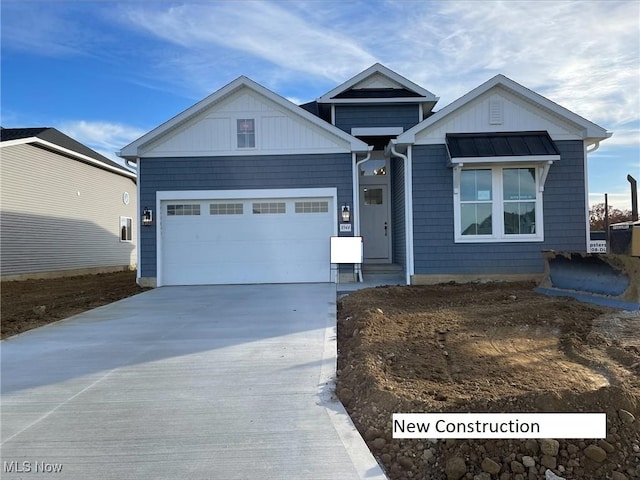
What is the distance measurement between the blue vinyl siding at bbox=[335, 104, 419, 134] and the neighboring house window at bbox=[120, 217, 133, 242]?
1238 centimetres

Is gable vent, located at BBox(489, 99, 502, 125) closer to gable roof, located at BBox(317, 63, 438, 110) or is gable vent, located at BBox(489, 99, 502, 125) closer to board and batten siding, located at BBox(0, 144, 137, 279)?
gable roof, located at BBox(317, 63, 438, 110)

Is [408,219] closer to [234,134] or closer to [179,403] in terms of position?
[234,134]

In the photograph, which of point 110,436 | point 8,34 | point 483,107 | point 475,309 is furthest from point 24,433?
point 8,34

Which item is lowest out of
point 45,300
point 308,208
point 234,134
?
point 45,300

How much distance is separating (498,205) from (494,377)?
7000mm

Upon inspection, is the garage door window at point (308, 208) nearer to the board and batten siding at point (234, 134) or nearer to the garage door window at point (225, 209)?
the board and batten siding at point (234, 134)

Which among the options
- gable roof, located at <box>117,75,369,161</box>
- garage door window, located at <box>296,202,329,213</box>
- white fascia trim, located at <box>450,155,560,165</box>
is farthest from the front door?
white fascia trim, located at <box>450,155,560,165</box>

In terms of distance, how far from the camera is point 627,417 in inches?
114

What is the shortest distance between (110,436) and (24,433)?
0.69 metres

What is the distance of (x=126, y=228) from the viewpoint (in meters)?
20.9

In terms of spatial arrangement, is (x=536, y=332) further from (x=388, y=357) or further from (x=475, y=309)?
(x=388, y=357)

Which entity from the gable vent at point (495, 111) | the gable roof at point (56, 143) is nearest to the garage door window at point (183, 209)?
the gable roof at point (56, 143)

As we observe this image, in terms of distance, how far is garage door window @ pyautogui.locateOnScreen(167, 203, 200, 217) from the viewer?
37.0 ft

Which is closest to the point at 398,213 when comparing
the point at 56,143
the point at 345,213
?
the point at 345,213
